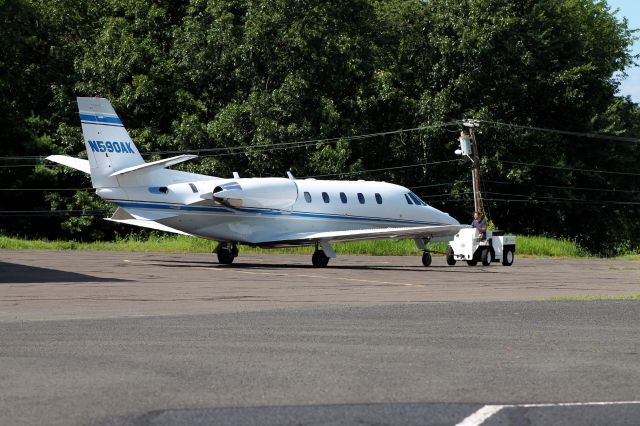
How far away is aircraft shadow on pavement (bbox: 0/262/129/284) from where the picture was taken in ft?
87.3

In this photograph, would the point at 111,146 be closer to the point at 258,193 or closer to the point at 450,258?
the point at 258,193

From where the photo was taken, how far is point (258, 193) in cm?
3688

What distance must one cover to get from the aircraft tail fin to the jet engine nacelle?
284 cm

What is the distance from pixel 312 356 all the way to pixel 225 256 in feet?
86.0

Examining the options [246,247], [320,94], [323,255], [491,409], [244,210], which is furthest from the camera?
[320,94]

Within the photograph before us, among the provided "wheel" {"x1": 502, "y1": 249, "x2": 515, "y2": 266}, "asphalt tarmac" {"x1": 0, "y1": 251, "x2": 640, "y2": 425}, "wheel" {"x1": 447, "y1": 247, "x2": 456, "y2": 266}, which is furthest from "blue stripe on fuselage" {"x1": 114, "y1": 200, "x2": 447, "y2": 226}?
"asphalt tarmac" {"x1": 0, "y1": 251, "x2": 640, "y2": 425}

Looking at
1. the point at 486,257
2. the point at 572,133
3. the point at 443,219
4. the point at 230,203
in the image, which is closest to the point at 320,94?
the point at 572,133

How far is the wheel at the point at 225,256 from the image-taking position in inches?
1500

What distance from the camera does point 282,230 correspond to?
3797 centimetres

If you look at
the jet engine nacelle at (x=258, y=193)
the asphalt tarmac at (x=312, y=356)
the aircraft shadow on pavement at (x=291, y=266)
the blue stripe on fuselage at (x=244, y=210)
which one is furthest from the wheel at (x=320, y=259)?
the asphalt tarmac at (x=312, y=356)

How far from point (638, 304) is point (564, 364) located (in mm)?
9416

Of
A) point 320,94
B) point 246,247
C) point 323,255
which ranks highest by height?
point 320,94

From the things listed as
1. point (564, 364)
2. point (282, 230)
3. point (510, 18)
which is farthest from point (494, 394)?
point (510, 18)

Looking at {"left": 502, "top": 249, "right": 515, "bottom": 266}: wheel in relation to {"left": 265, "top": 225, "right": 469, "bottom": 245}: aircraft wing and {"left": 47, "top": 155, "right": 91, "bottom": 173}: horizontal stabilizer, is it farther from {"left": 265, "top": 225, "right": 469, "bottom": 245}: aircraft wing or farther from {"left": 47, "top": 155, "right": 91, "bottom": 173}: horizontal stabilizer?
{"left": 47, "top": 155, "right": 91, "bottom": 173}: horizontal stabilizer
